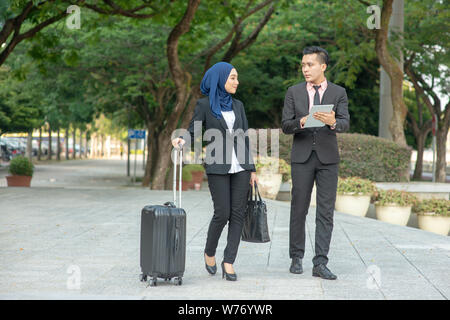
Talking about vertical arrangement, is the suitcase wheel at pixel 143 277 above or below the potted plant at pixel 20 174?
above

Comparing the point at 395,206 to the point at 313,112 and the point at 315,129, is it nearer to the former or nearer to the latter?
the point at 315,129

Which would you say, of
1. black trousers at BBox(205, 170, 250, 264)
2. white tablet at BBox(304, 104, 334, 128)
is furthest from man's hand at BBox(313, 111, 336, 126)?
black trousers at BBox(205, 170, 250, 264)

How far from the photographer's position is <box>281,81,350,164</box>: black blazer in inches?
221

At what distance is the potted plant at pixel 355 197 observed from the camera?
12078 millimetres

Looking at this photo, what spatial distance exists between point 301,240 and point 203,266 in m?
1.02

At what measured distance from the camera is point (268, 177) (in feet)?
45.2

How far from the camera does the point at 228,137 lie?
5402mm

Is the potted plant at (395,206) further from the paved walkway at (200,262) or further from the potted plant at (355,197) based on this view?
the paved walkway at (200,262)

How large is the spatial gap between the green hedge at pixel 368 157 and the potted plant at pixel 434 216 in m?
3.25

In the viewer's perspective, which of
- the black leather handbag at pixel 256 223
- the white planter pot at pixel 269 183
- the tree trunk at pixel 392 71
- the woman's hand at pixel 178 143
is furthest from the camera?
the tree trunk at pixel 392 71

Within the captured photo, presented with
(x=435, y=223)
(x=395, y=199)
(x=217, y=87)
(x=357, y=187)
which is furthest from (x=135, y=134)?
(x=217, y=87)

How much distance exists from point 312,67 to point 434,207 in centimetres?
661

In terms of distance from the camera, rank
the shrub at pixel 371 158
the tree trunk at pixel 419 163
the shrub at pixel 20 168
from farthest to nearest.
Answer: the tree trunk at pixel 419 163 → the shrub at pixel 20 168 → the shrub at pixel 371 158

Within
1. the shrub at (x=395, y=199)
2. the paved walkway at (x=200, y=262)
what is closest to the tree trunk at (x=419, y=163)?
the shrub at (x=395, y=199)
